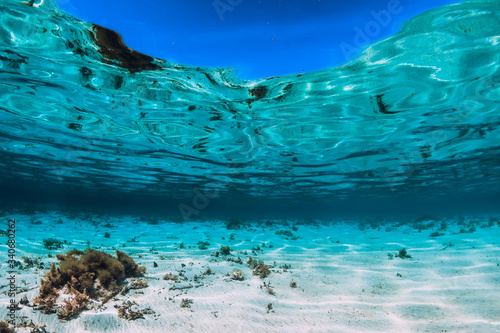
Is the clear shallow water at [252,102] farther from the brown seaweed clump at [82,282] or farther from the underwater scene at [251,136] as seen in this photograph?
the brown seaweed clump at [82,282]

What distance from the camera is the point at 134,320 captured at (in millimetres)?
3721

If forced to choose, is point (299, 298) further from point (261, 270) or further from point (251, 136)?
point (251, 136)

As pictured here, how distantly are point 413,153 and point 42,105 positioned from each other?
1989cm

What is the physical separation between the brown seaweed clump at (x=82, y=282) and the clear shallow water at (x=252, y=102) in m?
5.43

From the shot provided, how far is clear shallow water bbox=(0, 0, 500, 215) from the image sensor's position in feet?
20.4

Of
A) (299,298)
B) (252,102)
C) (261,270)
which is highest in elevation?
(252,102)

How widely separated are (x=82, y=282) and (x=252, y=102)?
24.2ft

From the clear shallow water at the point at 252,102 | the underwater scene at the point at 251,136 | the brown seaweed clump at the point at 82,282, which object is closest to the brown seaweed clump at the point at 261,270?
the underwater scene at the point at 251,136

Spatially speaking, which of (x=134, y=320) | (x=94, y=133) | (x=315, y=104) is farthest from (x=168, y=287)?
(x=94, y=133)

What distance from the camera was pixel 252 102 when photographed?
9.20 metres

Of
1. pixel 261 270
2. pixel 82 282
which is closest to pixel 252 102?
pixel 261 270

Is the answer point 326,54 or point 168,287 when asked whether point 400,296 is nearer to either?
point 168,287

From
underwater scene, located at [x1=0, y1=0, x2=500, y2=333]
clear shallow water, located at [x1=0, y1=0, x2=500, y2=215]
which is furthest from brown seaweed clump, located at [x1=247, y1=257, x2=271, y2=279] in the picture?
clear shallow water, located at [x1=0, y1=0, x2=500, y2=215]

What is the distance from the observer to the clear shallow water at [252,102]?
6.21 m
